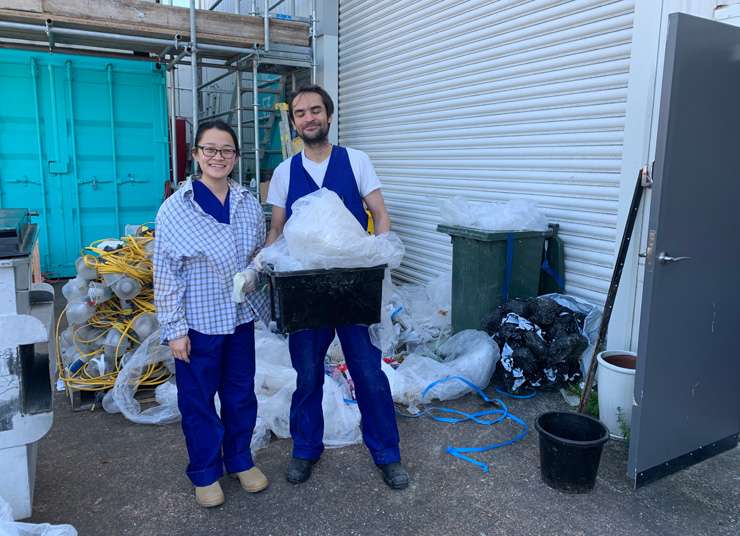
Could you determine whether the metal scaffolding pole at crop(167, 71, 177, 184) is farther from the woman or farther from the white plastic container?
the white plastic container

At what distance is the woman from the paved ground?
10.3 inches

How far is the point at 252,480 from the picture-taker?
9.62 feet

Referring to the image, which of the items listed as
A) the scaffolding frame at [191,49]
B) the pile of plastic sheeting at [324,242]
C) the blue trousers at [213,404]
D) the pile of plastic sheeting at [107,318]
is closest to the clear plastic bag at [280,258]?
the pile of plastic sheeting at [324,242]

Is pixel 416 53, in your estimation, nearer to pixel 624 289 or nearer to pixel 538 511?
pixel 624 289

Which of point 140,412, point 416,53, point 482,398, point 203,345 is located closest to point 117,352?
point 140,412

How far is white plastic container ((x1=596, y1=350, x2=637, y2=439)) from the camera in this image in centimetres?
343

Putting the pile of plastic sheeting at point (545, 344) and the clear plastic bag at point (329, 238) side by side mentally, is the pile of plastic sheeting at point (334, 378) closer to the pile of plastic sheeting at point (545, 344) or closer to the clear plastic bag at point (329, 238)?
the pile of plastic sheeting at point (545, 344)

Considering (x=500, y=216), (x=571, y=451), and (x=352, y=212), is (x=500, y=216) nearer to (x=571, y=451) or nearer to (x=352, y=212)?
(x=352, y=212)

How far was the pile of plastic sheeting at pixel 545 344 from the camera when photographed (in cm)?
402

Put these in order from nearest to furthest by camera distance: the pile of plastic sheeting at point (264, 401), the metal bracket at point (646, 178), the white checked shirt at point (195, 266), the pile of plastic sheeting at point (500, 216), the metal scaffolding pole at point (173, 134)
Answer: the white checked shirt at point (195, 266) → the pile of plastic sheeting at point (264, 401) → the metal bracket at point (646, 178) → the pile of plastic sheeting at point (500, 216) → the metal scaffolding pole at point (173, 134)

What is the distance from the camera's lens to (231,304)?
8.89ft

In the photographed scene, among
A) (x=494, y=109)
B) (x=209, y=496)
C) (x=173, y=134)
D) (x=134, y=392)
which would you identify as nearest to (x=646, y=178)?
(x=494, y=109)

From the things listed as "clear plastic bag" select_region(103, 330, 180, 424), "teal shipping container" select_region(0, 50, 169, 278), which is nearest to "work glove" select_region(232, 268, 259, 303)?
"clear plastic bag" select_region(103, 330, 180, 424)

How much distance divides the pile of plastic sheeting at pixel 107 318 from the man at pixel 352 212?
165 cm
